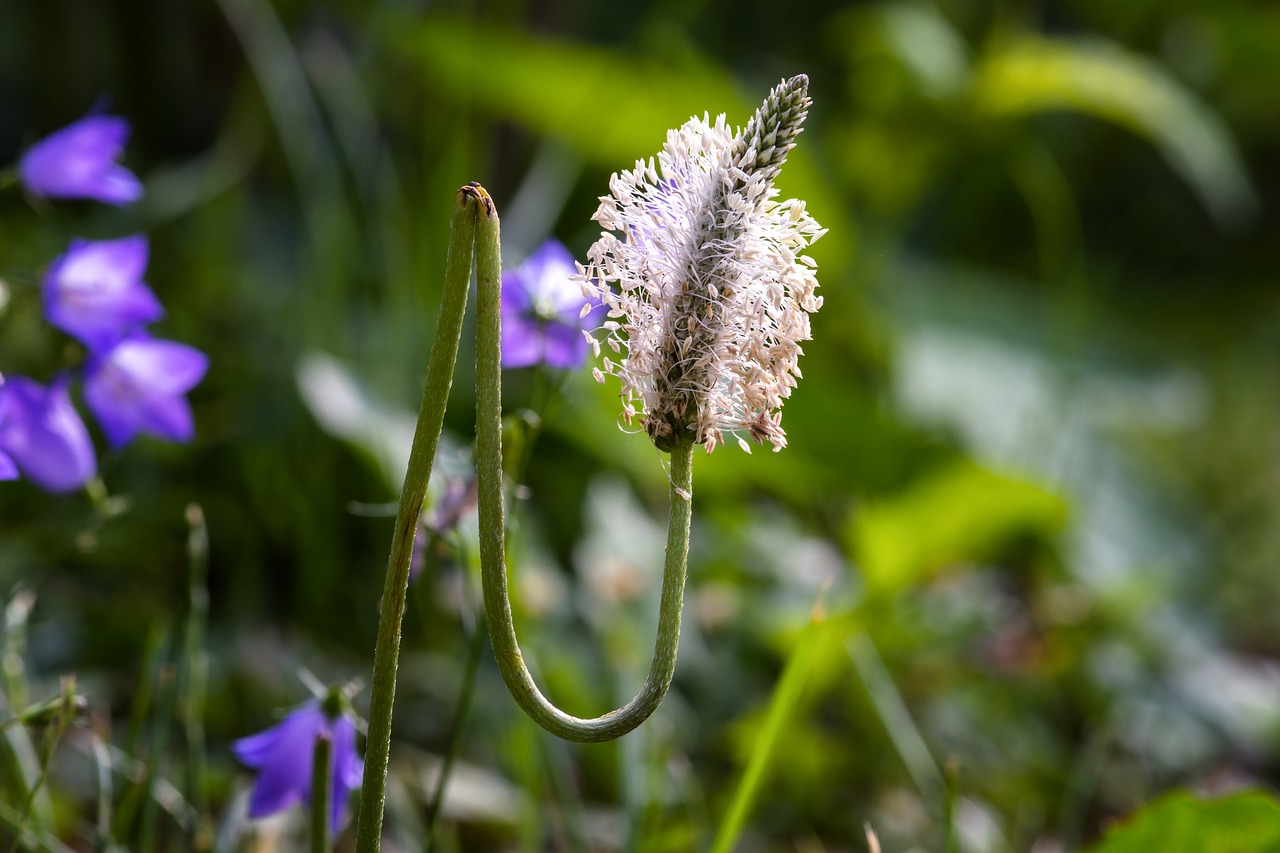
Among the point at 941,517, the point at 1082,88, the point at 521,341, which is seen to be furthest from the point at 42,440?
the point at 1082,88

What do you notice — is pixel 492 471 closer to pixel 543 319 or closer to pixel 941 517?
pixel 543 319

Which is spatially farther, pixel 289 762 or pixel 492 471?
pixel 289 762

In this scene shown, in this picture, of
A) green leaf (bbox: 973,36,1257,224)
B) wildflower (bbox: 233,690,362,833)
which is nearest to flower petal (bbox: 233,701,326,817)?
wildflower (bbox: 233,690,362,833)

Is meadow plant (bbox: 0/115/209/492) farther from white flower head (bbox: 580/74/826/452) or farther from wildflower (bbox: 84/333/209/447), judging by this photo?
white flower head (bbox: 580/74/826/452)

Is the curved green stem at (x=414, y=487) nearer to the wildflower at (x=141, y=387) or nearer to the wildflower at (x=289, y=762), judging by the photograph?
the wildflower at (x=289, y=762)

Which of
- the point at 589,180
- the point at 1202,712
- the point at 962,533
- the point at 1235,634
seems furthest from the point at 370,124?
the point at 1235,634

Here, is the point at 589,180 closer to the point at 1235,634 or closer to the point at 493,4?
the point at 493,4

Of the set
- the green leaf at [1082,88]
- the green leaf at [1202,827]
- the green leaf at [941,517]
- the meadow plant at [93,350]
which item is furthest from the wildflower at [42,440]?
the green leaf at [1082,88]
